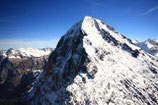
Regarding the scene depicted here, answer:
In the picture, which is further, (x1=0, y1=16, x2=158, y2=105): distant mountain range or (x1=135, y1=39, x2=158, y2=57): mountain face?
(x1=135, y1=39, x2=158, y2=57): mountain face

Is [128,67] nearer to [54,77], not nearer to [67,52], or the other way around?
[67,52]

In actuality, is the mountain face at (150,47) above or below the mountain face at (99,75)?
above

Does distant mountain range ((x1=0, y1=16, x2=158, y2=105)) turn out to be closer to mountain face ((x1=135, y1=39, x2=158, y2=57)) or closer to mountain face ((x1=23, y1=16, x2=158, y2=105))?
mountain face ((x1=23, y1=16, x2=158, y2=105))

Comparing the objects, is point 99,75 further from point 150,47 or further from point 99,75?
point 150,47

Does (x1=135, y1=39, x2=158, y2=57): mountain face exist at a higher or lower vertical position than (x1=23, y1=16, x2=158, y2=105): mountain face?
higher

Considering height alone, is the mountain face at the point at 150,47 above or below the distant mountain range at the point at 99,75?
above

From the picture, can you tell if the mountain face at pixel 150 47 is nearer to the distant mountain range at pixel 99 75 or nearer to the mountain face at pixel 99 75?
the distant mountain range at pixel 99 75

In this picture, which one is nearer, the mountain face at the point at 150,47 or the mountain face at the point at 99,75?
the mountain face at the point at 99,75

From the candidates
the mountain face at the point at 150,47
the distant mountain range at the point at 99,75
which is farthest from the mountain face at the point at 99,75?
the mountain face at the point at 150,47

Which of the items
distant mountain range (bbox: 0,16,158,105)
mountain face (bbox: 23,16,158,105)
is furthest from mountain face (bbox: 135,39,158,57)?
mountain face (bbox: 23,16,158,105)
